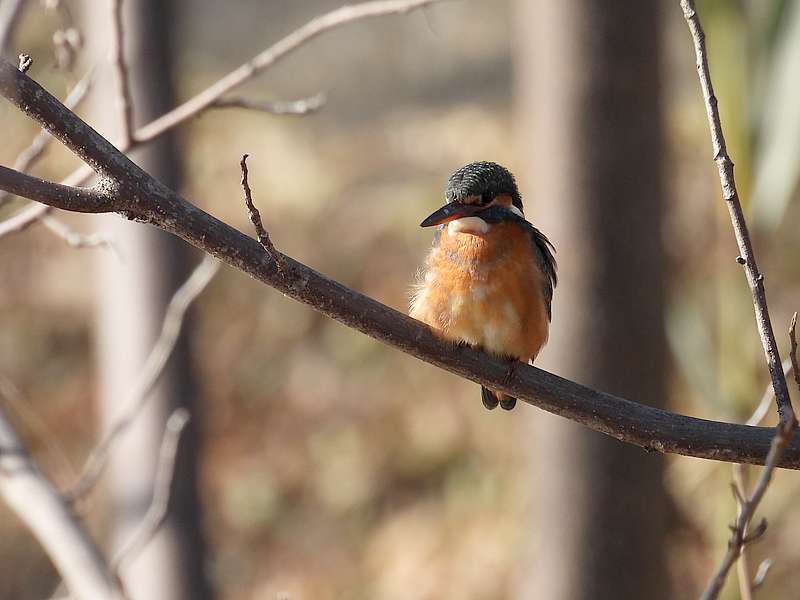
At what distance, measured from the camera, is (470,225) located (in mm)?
2176

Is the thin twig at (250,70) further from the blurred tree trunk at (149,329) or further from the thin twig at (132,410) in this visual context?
the blurred tree trunk at (149,329)

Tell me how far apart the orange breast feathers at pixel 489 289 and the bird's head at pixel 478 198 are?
0.03 m

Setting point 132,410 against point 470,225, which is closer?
point 470,225

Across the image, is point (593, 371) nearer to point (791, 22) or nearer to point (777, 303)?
point (791, 22)

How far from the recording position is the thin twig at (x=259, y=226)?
1.32 m

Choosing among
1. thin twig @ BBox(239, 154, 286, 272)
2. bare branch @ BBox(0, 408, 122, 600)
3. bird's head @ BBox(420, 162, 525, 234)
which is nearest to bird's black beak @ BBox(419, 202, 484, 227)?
bird's head @ BBox(420, 162, 525, 234)

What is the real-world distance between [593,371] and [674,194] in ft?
10.1

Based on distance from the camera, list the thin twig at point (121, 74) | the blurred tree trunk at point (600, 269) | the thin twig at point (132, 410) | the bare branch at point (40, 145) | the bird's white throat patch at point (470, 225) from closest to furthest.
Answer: the thin twig at point (121, 74)
the bare branch at point (40, 145)
the bird's white throat patch at point (470, 225)
the thin twig at point (132, 410)
the blurred tree trunk at point (600, 269)

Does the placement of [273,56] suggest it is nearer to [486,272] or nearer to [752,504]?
[486,272]

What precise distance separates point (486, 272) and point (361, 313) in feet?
2.57

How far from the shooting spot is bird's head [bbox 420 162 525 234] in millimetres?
2125

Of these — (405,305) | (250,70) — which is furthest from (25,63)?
(405,305)

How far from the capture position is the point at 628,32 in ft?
10.0

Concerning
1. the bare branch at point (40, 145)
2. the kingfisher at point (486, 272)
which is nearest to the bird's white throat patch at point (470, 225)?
the kingfisher at point (486, 272)
